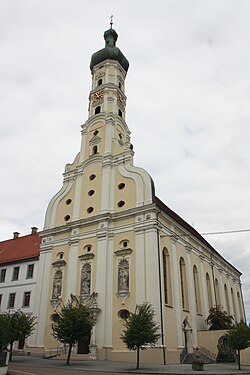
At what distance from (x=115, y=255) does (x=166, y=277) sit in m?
4.26

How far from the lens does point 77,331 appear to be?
71.9 feet

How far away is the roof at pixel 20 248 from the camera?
34906mm

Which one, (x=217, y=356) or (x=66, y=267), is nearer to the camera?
(x=217, y=356)

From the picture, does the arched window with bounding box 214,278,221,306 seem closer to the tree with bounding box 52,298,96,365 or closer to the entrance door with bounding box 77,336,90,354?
the entrance door with bounding box 77,336,90,354

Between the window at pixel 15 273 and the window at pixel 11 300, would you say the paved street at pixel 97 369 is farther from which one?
the window at pixel 15 273

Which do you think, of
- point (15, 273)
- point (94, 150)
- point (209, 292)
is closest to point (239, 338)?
point (209, 292)

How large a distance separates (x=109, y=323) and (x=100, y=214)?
8.53 metres

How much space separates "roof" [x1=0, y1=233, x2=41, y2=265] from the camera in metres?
34.9

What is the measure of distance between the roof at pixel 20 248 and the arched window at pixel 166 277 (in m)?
13.1

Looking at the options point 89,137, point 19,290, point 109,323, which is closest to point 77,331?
point 109,323

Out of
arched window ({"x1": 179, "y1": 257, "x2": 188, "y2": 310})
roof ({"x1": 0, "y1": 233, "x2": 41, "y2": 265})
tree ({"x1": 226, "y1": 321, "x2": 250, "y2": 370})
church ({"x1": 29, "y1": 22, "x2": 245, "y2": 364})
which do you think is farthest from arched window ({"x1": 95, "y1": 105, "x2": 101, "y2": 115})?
tree ({"x1": 226, "y1": 321, "x2": 250, "y2": 370})

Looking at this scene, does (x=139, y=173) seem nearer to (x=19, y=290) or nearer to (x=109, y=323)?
(x=109, y=323)

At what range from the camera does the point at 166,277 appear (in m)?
26.8

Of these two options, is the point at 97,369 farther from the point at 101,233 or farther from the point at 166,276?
the point at 101,233
